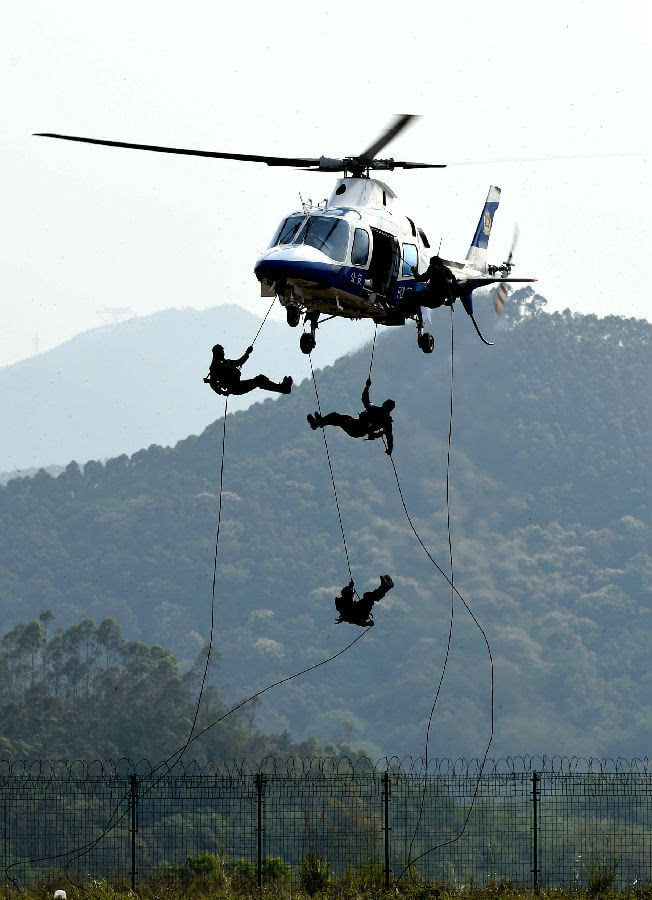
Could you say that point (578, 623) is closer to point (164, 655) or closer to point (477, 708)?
point (477, 708)

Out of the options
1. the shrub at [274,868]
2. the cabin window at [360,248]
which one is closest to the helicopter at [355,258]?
the cabin window at [360,248]

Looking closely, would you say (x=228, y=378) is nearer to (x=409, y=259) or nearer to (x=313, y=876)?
(x=409, y=259)

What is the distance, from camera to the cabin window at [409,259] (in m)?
22.5

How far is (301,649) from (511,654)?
25.5 meters

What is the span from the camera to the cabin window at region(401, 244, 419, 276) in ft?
73.8

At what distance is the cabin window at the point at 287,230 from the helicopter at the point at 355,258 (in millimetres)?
19

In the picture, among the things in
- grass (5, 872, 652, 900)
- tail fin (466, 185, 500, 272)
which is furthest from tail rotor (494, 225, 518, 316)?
grass (5, 872, 652, 900)

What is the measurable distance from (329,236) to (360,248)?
0.51 meters

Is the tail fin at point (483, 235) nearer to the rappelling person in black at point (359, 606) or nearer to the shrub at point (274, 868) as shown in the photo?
the rappelling person in black at point (359, 606)

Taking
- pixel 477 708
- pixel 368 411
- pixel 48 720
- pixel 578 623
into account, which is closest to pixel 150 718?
pixel 48 720

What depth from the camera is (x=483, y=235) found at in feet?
94.7

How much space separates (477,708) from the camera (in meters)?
185

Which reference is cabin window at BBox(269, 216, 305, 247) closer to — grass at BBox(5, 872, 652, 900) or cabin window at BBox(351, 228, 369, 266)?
cabin window at BBox(351, 228, 369, 266)

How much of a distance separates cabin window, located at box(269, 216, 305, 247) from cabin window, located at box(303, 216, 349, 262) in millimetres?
167
